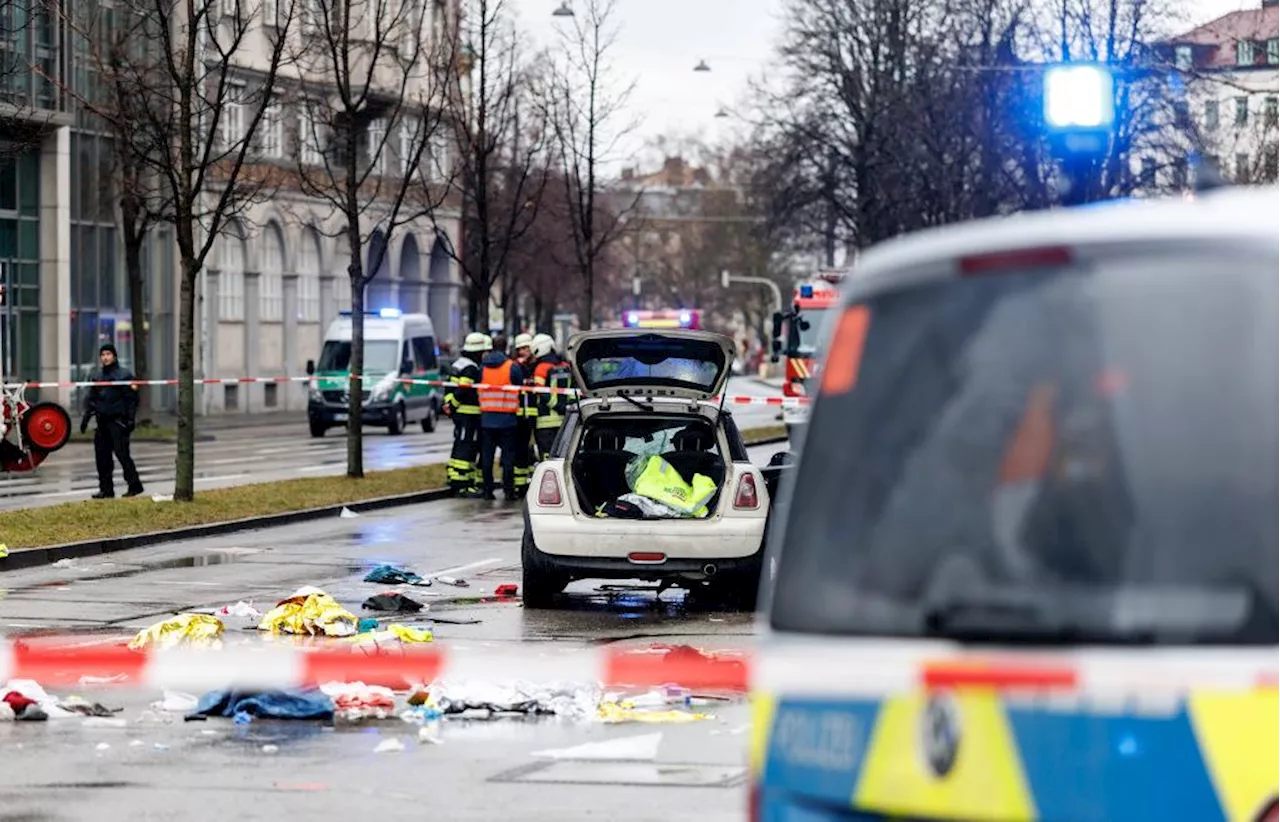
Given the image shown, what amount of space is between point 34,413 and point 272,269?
→ 1361 inches

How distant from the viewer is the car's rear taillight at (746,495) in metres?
15.4

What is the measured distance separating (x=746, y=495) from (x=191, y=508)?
9.61 m

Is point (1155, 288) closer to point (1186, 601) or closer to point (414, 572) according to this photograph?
point (1186, 601)

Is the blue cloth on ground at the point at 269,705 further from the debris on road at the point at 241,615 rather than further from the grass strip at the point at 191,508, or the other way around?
the grass strip at the point at 191,508

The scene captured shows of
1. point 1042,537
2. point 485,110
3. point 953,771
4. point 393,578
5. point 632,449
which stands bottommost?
point 393,578

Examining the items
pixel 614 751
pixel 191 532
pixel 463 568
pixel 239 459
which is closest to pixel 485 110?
pixel 239 459

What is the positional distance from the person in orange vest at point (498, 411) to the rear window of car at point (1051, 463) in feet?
71.1

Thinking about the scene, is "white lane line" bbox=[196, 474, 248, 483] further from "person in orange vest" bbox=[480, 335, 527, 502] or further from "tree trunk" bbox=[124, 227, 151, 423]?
"tree trunk" bbox=[124, 227, 151, 423]

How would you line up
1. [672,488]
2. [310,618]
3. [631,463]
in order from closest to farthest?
[310,618] → [672,488] → [631,463]

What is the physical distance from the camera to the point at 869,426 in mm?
4711

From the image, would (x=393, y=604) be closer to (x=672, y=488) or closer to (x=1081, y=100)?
(x=672, y=488)

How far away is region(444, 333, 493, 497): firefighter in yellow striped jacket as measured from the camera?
89.5ft

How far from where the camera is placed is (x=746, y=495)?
50.5 ft

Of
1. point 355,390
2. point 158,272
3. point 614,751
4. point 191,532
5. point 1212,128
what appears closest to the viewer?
point 614,751
